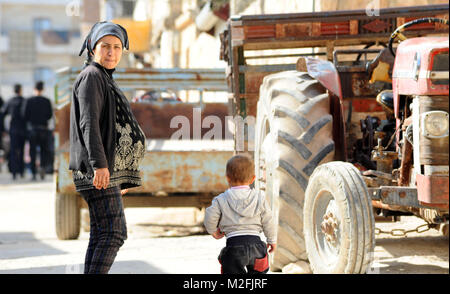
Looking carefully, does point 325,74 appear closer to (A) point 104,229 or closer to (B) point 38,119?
(A) point 104,229

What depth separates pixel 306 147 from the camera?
5137mm

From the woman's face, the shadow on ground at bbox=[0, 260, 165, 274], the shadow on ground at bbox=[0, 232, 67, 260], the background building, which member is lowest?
the shadow on ground at bbox=[0, 232, 67, 260]

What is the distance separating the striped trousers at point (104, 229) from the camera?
3969mm

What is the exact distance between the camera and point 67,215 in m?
8.04

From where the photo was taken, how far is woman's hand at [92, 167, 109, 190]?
152 inches

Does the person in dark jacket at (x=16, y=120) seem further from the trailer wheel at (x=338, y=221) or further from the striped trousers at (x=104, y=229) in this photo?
the striped trousers at (x=104, y=229)

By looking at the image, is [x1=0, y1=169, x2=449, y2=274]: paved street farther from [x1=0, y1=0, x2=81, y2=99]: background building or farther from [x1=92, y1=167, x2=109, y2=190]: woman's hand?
[x1=0, y1=0, x2=81, y2=99]: background building

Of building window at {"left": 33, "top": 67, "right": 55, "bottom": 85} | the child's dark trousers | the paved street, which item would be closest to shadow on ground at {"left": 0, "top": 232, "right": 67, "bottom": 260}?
Answer: the paved street

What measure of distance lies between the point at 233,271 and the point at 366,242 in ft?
2.79

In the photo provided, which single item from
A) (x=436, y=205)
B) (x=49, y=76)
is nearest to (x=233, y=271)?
(x=436, y=205)

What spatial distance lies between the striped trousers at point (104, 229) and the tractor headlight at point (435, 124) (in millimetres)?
1471

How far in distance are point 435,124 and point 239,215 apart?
1.00 m

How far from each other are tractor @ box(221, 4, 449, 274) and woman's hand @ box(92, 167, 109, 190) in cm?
127

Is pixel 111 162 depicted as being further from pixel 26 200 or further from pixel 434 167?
pixel 26 200
